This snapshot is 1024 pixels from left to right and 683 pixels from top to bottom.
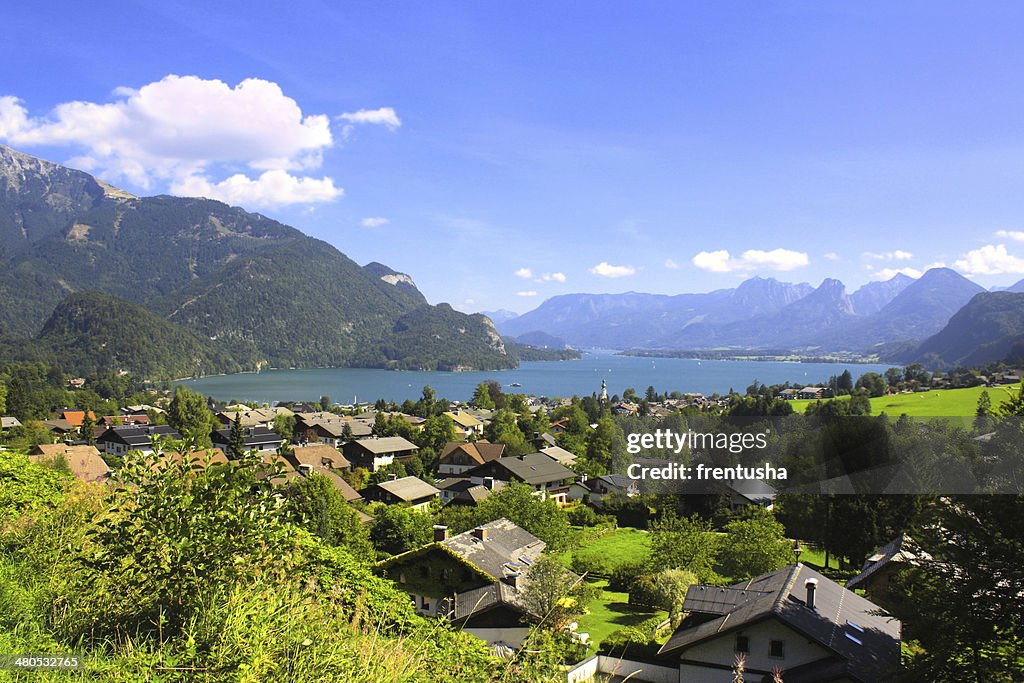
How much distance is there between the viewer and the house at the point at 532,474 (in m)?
33.7

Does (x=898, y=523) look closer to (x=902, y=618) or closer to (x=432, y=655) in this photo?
(x=902, y=618)

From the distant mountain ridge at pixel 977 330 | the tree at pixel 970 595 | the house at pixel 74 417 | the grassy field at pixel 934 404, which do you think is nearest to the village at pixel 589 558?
the tree at pixel 970 595

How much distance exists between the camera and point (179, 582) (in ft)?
13.3

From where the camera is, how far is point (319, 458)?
36969 millimetres

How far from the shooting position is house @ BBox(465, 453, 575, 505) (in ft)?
110

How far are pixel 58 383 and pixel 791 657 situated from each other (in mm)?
97326

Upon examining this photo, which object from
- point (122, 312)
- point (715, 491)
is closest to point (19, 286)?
point (122, 312)

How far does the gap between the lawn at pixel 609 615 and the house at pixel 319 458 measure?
20376mm

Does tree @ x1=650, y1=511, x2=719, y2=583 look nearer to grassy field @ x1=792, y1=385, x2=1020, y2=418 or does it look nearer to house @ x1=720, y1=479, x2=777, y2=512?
house @ x1=720, y1=479, x2=777, y2=512

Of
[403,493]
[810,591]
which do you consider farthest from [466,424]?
[810,591]

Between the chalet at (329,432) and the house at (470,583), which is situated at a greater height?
the house at (470,583)

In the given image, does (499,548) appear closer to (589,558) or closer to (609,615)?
(609,615)

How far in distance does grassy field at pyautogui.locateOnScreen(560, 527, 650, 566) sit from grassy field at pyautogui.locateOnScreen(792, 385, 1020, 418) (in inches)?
1193

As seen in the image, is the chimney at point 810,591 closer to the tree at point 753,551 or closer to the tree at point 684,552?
the tree at point 684,552
